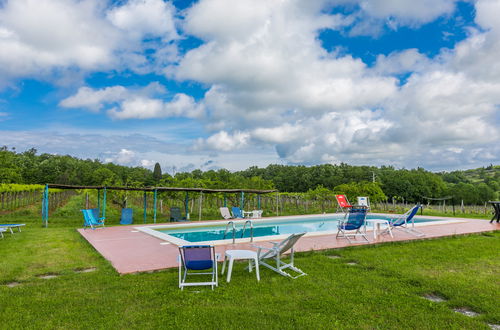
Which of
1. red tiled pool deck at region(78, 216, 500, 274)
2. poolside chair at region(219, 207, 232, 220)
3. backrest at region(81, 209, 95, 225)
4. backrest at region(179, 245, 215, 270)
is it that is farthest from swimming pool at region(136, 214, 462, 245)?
backrest at region(179, 245, 215, 270)

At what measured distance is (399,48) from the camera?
54.1 feet

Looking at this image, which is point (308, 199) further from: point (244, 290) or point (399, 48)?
point (244, 290)

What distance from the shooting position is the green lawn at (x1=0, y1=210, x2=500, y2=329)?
307 cm

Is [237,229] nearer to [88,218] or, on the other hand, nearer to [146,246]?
[88,218]

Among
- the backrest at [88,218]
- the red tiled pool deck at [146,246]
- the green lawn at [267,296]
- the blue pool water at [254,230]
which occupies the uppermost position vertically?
the backrest at [88,218]

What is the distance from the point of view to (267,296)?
375 cm

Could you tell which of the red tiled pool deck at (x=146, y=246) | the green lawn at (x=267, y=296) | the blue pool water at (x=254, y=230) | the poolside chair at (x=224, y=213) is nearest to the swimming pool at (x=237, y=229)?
the blue pool water at (x=254, y=230)

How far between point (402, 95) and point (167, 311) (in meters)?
18.6

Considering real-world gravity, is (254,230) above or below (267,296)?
below

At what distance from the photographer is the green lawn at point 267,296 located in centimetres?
307

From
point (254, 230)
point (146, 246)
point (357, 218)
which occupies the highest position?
point (357, 218)

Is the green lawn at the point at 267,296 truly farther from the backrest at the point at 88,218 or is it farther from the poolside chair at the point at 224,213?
the poolside chair at the point at 224,213

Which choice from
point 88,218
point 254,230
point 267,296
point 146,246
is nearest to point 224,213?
point 254,230

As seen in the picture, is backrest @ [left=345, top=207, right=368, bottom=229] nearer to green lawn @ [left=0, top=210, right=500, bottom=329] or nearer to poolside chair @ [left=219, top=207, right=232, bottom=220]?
green lawn @ [left=0, top=210, right=500, bottom=329]
